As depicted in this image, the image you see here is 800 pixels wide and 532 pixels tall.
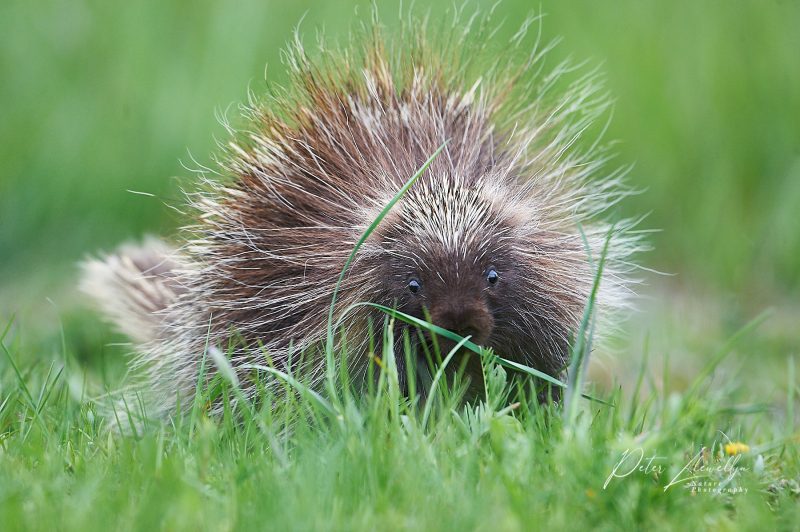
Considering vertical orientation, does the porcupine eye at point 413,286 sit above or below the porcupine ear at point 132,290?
above

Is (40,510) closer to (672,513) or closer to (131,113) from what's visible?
(672,513)

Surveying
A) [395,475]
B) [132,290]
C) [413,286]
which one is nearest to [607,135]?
[132,290]

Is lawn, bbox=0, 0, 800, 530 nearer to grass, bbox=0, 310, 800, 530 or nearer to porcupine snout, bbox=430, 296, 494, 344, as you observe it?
porcupine snout, bbox=430, 296, 494, 344

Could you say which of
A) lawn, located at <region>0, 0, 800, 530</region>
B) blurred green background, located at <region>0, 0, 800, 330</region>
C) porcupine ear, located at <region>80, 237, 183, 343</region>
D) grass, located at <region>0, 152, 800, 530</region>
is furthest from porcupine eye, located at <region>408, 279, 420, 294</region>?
blurred green background, located at <region>0, 0, 800, 330</region>

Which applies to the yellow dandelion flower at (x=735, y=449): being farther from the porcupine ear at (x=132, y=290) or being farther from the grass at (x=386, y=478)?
the porcupine ear at (x=132, y=290)

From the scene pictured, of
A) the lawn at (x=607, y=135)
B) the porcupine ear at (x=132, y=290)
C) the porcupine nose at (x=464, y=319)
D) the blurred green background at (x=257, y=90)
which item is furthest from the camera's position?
the blurred green background at (x=257, y=90)

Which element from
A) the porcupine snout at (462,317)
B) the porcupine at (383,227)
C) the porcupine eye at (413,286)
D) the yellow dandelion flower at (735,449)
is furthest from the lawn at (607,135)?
the porcupine eye at (413,286)
